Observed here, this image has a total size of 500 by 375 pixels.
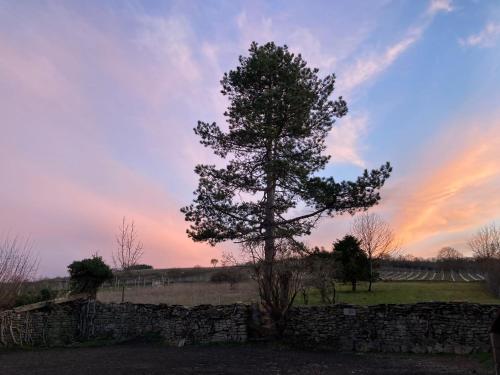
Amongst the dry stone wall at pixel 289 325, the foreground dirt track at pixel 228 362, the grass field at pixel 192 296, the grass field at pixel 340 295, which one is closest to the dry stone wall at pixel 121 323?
the dry stone wall at pixel 289 325

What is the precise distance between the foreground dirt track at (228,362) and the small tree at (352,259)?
74.5 feet

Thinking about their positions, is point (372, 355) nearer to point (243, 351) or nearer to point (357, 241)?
point (243, 351)

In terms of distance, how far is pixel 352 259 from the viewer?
3588 cm

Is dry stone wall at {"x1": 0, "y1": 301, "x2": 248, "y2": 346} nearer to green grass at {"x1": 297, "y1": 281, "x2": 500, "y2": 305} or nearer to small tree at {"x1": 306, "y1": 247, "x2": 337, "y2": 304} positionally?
small tree at {"x1": 306, "y1": 247, "x2": 337, "y2": 304}

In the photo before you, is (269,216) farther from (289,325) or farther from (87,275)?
(87,275)

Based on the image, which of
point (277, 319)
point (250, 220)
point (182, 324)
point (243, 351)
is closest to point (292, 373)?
point (243, 351)

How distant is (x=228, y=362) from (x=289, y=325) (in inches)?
153

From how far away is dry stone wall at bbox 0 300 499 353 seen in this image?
41.5ft

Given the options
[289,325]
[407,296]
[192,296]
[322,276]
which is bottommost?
[289,325]

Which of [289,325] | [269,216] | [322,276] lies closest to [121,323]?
[289,325]

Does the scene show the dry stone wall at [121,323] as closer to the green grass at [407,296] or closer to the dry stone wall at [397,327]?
the dry stone wall at [397,327]

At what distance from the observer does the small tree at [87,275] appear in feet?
66.5

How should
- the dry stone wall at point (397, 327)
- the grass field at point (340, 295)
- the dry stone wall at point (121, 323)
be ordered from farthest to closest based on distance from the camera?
the grass field at point (340, 295)
the dry stone wall at point (121, 323)
the dry stone wall at point (397, 327)

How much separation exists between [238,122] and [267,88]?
1.85 metres
